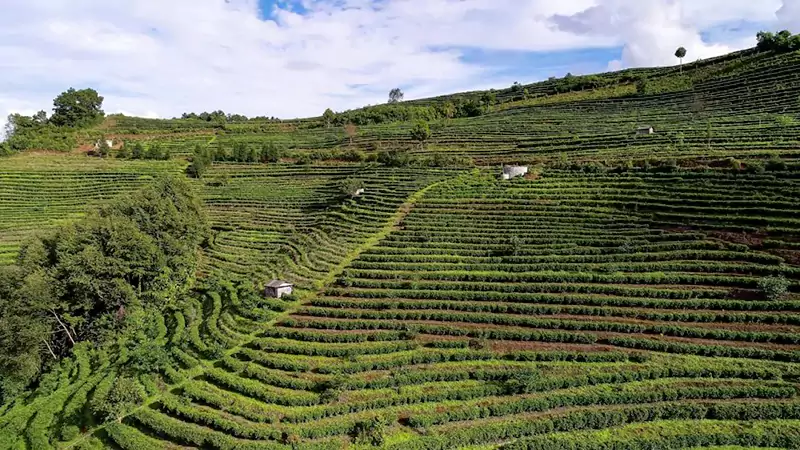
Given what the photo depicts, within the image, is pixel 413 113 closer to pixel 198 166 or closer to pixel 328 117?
pixel 328 117

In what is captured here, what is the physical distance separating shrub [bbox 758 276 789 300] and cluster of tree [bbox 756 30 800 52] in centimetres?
8797

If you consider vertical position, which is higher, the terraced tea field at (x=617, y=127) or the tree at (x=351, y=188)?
the terraced tea field at (x=617, y=127)

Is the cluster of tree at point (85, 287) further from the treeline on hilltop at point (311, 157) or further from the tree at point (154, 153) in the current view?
the tree at point (154, 153)

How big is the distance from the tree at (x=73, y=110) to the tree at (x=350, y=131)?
6515cm

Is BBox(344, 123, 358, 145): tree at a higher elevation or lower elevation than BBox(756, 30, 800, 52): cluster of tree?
lower

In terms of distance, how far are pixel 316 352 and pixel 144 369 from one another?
35.1 ft

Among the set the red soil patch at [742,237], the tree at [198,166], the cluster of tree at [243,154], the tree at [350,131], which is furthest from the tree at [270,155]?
the red soil patch at [742,237]

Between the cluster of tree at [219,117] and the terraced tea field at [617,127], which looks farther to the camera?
the cluster of tree at [219,117]

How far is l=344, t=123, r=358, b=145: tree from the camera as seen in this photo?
104 meters

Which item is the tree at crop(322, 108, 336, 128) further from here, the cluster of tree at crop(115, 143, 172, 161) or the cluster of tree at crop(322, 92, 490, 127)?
the cluster of tree at crop(115, 143, 172, 161)

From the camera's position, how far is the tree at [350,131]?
340 ft

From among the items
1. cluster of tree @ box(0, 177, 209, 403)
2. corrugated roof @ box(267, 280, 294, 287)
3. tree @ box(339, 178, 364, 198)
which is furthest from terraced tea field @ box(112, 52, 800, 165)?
cluster of tree @ box(0, 177, 209, 403)

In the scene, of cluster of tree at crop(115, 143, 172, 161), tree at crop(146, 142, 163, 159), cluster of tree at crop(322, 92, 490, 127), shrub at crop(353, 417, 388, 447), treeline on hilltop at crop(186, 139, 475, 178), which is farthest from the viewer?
cluster of tree at crop(322, 92, 490, 127)

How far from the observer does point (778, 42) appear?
99.2 m
